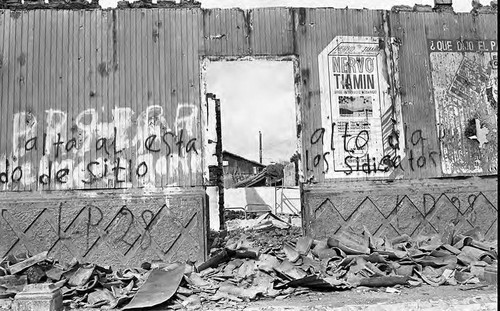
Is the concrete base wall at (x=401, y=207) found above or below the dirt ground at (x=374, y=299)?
above

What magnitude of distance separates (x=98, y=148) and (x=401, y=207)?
6.14 metres

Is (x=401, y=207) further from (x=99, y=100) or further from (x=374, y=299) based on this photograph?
(x=99, y=100)

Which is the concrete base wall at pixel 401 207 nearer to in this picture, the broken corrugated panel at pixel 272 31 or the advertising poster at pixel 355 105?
the advertising poster at pixel 355 105

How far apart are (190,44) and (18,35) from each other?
3406 mm

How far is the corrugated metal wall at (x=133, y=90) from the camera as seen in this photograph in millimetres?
9312

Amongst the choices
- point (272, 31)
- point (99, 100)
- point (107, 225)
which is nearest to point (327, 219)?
point (272, 31)

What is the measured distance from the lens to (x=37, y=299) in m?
6.51

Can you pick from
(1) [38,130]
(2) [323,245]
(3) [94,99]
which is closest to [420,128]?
(2) [323,245]

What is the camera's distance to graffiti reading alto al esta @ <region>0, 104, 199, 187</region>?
925 centimetres

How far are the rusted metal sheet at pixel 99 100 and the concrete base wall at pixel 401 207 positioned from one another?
2.55m

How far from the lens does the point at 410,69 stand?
33.8 ft

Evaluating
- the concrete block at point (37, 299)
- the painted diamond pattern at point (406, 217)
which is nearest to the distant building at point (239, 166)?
the painted diamond pattern at point (406, 217)

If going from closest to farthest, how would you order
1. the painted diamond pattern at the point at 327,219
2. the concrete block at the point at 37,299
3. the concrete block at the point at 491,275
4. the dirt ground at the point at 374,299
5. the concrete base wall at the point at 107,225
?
the concrete block at the point at 37,299
the dirt ground at the point at 374,299
the concrete block at the point at 491,275
the concrete base wall at the point at 107,225
the painted diamond pattern at the point at 327,219

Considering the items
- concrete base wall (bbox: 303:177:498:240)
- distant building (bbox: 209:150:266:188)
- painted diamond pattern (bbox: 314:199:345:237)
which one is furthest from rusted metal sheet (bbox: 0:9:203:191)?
distant building (bbox: 209:150:266:188)
